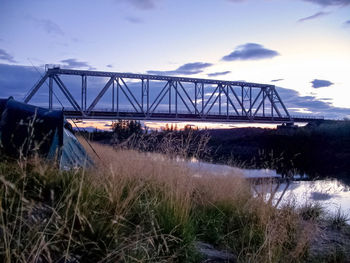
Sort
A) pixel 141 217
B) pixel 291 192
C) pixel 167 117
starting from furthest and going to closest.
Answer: pixel 167 117 → pixel 291 192 → pixel 141 217

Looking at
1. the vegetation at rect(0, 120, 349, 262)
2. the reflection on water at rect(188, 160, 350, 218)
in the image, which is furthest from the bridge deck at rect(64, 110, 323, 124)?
the vegetation at rect(0, 120, 349, 262)

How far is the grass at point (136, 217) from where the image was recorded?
10.3 feet

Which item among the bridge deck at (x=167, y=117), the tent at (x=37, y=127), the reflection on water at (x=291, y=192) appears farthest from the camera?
the bridge deck at (x=167, y=117)

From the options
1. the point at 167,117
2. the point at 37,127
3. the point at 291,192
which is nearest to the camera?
the point at 291,192

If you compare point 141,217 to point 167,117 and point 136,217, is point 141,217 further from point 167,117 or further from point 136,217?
point 167,117

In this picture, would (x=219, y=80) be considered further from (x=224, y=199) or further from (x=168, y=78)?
(x=224, y=199)

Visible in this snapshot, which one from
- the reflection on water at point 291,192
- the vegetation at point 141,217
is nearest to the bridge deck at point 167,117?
the reflection on water at point 291,192

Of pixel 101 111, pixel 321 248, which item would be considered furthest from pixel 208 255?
pixel 101 111

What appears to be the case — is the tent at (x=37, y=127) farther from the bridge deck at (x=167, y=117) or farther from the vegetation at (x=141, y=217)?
the bridge deck at (x=167, y=117)

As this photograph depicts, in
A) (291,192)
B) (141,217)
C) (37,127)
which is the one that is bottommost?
(291,192)

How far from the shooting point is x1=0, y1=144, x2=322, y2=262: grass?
313 cm

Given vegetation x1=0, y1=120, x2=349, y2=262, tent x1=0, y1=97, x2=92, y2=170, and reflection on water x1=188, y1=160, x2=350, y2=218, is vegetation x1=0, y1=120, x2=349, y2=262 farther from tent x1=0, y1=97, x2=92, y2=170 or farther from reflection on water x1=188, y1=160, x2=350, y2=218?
tent x1=0, y1=97, x2=92, y2=170

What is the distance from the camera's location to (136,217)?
14.2 ft

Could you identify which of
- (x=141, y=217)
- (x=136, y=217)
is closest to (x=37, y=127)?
(x=136, y=217)
